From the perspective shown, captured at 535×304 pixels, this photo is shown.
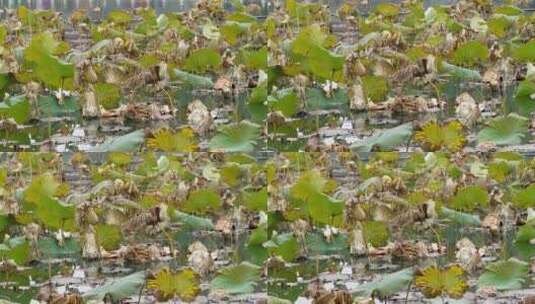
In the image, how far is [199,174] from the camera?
16.8 feet

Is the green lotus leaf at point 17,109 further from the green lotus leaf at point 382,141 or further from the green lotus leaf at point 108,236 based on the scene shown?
the green lotus leaf at point 382,141

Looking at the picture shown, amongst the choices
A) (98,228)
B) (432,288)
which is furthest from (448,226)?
(98,228)

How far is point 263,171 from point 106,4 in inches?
47.7

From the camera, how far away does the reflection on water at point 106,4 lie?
5480 mm

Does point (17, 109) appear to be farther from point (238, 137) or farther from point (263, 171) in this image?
point (263, 171)

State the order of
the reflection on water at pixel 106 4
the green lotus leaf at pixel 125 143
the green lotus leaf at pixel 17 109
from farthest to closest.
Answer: the reflection on water at pixel 106 4, the green lotus leaf at pixel 17 109, the green lotus leaf at pixel 125 143

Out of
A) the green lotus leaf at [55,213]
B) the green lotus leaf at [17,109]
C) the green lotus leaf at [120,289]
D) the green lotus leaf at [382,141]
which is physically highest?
the green lotus leaf at [17,109]

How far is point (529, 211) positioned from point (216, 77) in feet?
4.51

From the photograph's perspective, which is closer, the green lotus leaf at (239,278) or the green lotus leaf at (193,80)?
the green lotus leaf at (239,278)

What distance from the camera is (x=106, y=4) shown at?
18.5ft

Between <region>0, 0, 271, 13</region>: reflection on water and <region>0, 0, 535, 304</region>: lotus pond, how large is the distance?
0.17 metres

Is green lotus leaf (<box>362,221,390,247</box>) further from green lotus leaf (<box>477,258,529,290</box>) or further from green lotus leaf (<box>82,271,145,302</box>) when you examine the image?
green lotus leaf (<box>82,271,145,302</box>)

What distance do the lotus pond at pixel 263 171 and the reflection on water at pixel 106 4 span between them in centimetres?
17

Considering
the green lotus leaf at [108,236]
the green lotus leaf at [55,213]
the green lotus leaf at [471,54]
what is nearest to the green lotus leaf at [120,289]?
the green lotus leaf at [108,236]
